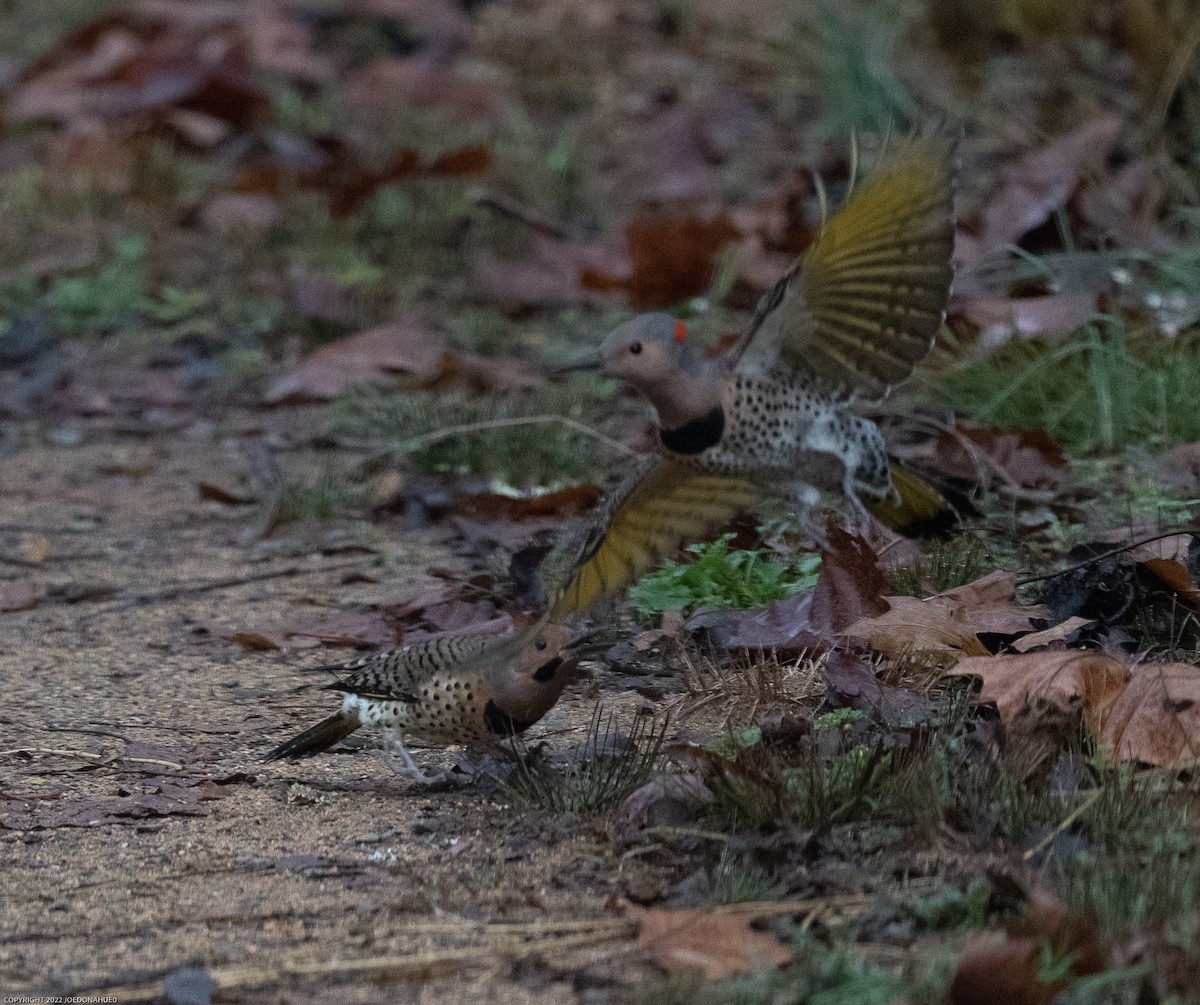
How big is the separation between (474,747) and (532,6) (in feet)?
25.4

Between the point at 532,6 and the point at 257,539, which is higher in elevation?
the point at 532,6

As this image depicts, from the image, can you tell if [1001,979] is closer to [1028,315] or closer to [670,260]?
[1028,315]

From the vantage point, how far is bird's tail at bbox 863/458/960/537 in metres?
4.65

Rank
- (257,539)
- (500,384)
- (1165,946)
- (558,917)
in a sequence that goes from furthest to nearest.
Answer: (500,384) → (257,539) → (558,917) → (1165,946)

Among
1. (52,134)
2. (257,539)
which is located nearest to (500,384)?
(257,539)

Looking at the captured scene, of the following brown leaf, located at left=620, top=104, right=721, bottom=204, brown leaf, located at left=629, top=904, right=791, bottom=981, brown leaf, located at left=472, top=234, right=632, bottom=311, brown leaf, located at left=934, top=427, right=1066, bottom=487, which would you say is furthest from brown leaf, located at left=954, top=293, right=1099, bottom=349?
brown leaf, located at left=629, top=904, right=791, bottom=981

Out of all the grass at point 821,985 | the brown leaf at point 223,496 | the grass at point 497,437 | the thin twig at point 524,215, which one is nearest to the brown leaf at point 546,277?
the thin twig at point 524,215

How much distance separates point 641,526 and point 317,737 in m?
0.84

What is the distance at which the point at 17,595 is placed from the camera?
5082 millimetres

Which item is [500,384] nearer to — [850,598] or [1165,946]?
[850,598]

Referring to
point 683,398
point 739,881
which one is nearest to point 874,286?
point 683,398

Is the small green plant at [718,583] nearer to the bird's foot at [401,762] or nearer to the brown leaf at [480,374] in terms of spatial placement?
the bird's foot at [401,762]

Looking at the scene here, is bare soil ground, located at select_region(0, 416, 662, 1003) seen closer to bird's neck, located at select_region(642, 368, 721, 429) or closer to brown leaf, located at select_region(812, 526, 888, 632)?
brown leaf, located at select_region(812, 526, 888, 632)

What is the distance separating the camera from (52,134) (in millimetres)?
9164
